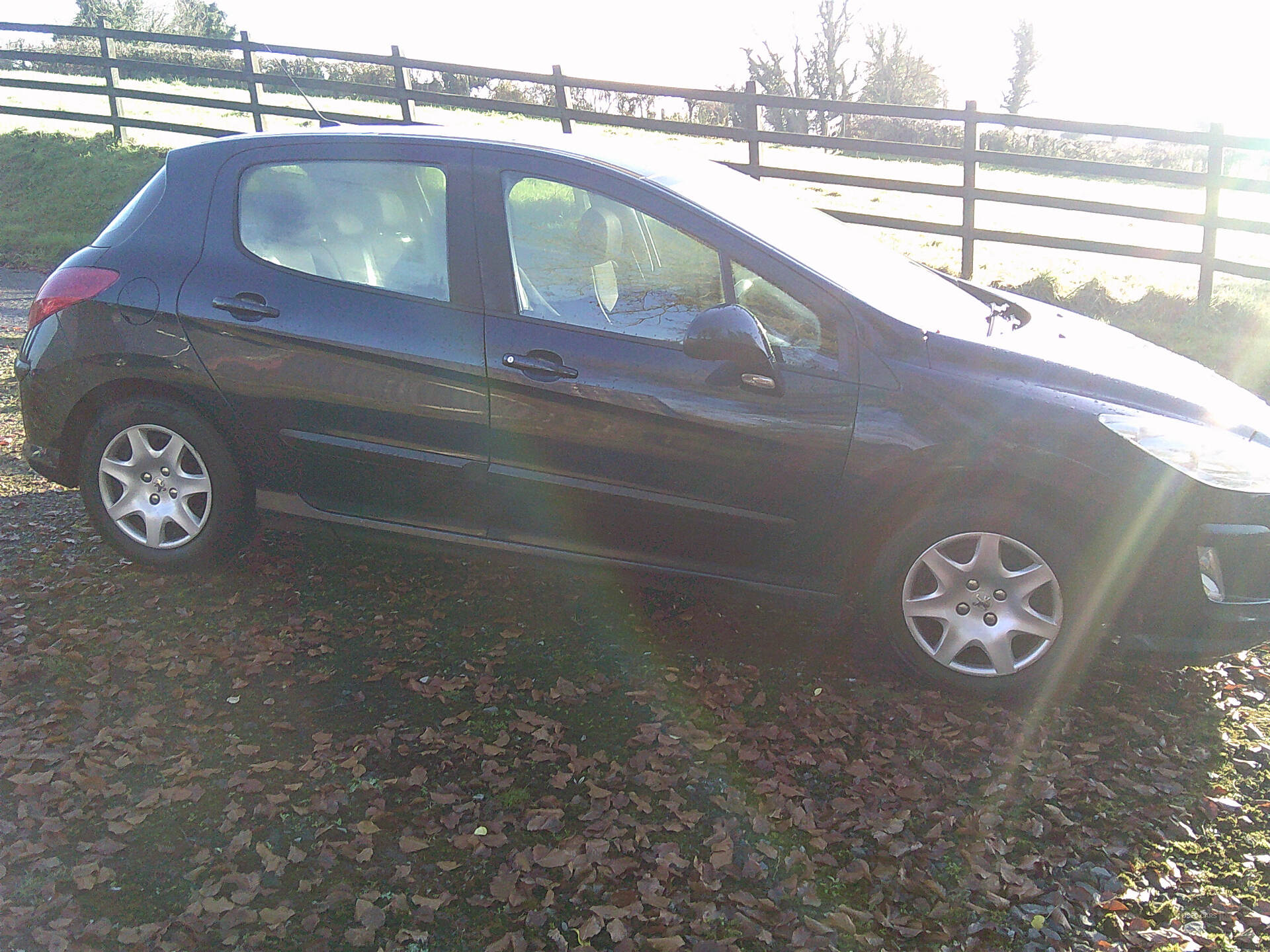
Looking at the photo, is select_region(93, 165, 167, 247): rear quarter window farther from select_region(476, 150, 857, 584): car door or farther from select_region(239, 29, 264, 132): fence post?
select_region(239, 29, 264, 132): fence post

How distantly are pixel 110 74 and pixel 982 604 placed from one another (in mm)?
15624

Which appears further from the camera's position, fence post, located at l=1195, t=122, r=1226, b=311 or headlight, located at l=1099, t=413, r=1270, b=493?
fence post, located at l=1195, t=122, r=1226, b=311

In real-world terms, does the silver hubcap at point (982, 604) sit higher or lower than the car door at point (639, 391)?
lower

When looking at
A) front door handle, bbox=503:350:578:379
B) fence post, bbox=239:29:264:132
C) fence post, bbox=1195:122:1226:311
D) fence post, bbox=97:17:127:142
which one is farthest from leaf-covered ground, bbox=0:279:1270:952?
fence post, bbox=97:17:127:142

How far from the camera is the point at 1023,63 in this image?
57250 mm

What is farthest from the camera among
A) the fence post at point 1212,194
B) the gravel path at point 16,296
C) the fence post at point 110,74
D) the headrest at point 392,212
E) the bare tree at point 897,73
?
the bare tree at point 897,73

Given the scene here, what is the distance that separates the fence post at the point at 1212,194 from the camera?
385 inches

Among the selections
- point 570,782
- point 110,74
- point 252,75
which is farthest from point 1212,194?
point 110,74

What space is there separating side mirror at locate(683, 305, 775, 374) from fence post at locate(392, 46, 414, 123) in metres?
11.4

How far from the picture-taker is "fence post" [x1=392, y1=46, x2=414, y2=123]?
545 inches

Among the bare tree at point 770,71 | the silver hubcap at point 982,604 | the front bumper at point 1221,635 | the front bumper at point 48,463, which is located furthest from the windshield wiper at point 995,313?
the bare tree at point 770,71

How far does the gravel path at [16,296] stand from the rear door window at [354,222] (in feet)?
16.3

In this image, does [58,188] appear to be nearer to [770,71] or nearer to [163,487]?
[163,487]

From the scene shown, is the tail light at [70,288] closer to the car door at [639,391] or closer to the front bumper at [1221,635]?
the car door at [639,391]
